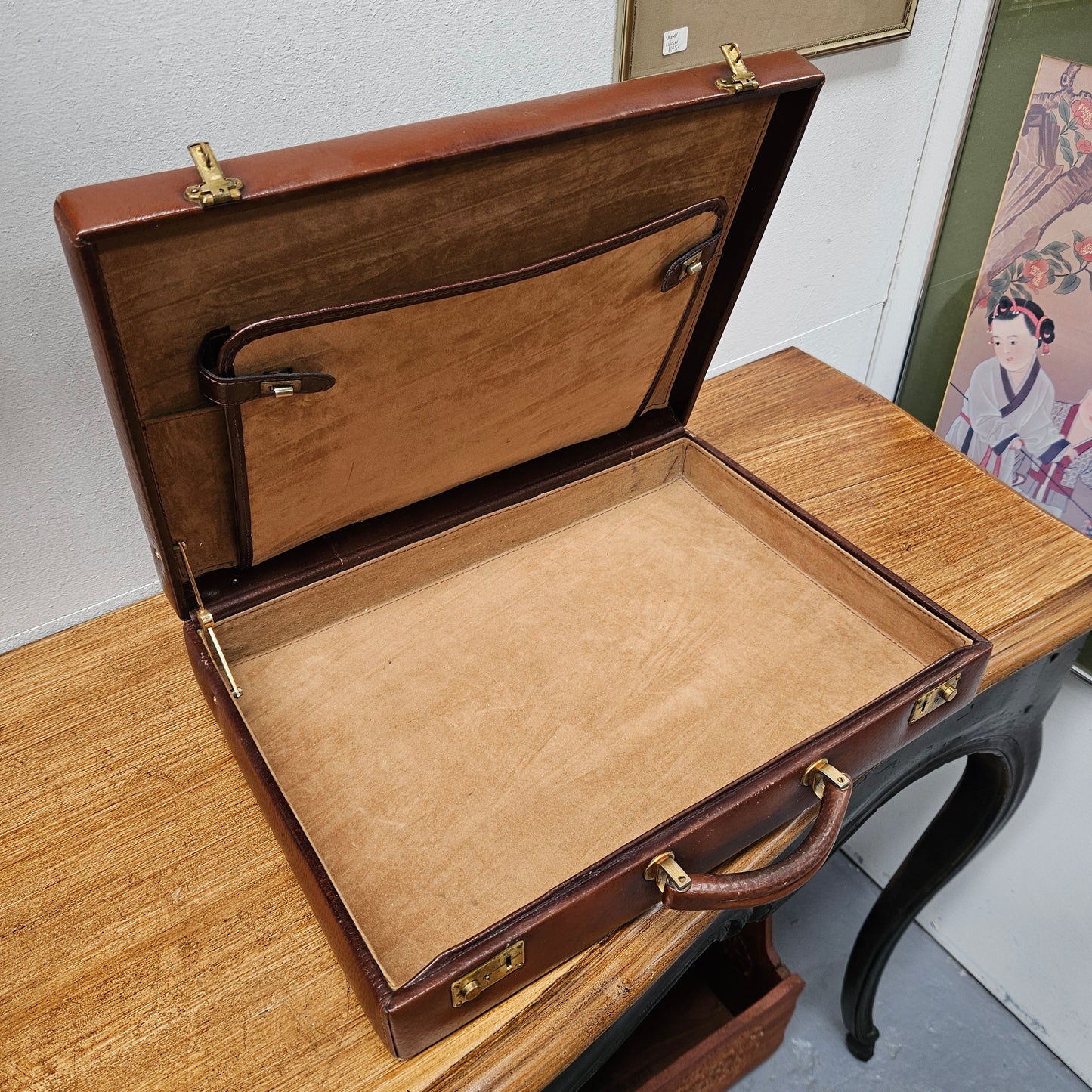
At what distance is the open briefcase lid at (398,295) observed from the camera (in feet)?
1.93

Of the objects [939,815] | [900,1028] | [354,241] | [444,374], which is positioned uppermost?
[354,241]

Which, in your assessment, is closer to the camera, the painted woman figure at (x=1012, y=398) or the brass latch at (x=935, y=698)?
the brass latch at (x=935, y=698)

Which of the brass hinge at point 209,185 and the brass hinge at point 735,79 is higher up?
the brass hinge at point 735,79

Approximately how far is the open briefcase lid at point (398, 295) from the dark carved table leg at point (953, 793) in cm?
48

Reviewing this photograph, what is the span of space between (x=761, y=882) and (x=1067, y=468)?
0.98 metres

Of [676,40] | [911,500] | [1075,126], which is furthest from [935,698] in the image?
[1075,126]

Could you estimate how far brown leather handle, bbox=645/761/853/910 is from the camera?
0.65 metres

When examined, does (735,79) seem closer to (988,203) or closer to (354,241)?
(354,241)

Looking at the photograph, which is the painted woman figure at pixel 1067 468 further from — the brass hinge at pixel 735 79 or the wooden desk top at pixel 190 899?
the brass hinge at pixel 735 79

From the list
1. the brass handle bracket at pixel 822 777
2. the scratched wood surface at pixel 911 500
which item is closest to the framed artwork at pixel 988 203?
the scratched wood surface at pixel 911 500

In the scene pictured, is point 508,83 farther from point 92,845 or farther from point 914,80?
point 92,845

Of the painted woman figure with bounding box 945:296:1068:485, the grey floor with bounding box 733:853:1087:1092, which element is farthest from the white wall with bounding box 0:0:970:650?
the grey floor with bounding box 733:853:1087:1092

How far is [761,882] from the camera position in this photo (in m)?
0.66

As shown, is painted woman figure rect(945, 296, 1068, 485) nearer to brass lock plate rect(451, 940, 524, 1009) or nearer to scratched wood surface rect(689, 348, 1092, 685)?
scratched wood surface rect(689, 348, 1092, 685)
